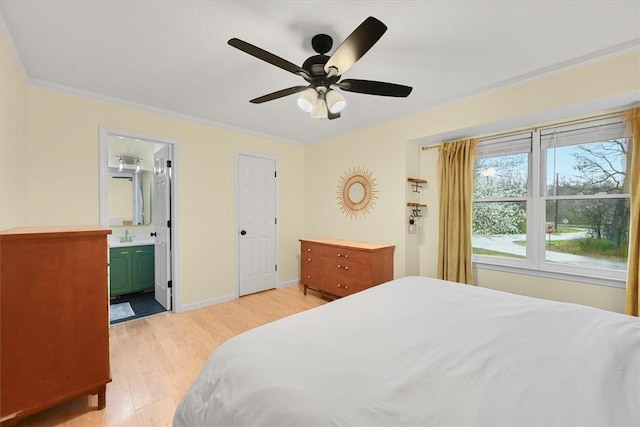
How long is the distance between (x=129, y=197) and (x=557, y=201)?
5748 mm

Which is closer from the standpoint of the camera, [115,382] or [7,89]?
[7,89]

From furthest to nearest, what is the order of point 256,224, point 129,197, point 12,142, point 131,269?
point 129,197 < point 256,224 < point 131,269 < point 12,142

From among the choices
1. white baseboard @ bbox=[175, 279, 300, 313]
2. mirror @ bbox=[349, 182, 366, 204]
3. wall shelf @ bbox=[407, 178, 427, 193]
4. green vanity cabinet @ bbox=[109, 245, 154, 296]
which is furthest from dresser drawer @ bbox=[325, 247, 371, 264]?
green vanity cabinet @ bbox=[109, 245, 154, 296]

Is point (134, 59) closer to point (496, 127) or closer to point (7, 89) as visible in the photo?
point (7, 89)

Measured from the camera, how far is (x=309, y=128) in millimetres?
3701

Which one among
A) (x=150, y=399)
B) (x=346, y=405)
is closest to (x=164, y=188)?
(x=150, y=399)

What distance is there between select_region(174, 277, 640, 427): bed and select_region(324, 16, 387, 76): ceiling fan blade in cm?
140

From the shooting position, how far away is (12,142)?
6.16ft

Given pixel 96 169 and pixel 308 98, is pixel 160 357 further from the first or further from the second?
pixel 308 98

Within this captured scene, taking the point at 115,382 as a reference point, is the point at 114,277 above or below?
above

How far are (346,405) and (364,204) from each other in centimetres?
301

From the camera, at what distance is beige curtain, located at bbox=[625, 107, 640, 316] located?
2.02m

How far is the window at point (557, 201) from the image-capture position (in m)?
2.27

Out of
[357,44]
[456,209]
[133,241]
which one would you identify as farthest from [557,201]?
[133,241]
